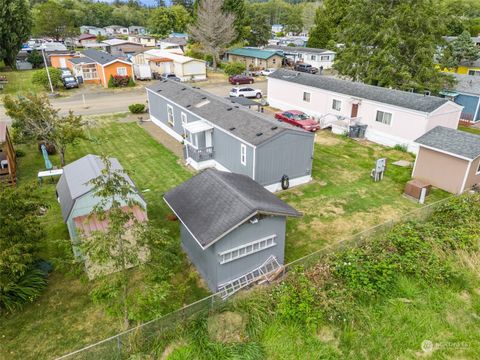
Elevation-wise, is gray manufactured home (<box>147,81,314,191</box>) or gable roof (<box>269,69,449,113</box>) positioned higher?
gable roof (<box>269,69,449,113</box>)

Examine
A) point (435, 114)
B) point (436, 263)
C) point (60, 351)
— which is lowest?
point (60, 351)

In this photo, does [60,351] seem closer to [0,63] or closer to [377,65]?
[377,65]

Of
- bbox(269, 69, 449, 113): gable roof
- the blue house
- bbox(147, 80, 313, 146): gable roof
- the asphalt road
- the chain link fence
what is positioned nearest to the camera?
the chain link fence

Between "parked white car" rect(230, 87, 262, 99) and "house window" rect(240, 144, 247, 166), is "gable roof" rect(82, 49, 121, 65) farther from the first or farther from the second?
"house window" rect(240, 144, 247, 166)

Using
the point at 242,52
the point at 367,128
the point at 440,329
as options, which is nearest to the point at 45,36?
the point at 242,52

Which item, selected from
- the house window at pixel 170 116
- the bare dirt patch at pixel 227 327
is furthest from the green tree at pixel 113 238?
the house window at pixel 170 116

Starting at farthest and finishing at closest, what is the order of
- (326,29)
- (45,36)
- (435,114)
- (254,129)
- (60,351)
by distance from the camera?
(45,36), (326,29), (435,114), (254,129), (60,351)

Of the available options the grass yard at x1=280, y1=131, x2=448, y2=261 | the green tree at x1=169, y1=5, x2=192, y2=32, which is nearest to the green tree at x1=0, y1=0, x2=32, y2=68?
the green tree at x1=169, y1=5, x2=192, y2=32

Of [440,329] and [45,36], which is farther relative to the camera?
[45,36]
